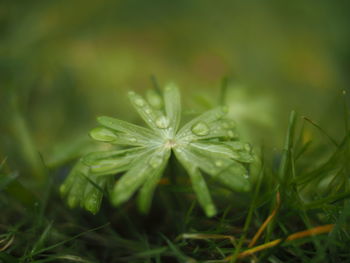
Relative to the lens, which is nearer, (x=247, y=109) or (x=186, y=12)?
(x=247, y=109)

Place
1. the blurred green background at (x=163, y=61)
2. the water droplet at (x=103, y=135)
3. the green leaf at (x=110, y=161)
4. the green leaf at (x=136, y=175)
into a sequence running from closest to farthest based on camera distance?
the green leaf at (x=136, y=175), the green leaf at (x=110, y=161), the water droplet at (x=103, y=135), the blurred green background at (x=163, y=61)

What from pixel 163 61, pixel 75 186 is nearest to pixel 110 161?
pixel 75 186

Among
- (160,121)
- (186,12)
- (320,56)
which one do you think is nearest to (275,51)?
(320,56)

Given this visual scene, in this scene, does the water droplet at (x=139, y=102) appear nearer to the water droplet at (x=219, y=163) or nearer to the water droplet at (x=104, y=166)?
the water droplet at (x=104, y=166)

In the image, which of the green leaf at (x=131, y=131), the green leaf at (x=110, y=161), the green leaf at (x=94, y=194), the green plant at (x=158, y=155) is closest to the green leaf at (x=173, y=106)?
the green plant at (x=158, y=155)

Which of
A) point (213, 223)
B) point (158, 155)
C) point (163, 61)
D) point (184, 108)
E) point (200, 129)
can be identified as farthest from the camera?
point (163, 61)

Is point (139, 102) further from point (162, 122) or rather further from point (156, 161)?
point (156, 161)

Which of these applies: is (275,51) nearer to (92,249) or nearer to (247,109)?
(247,109)
